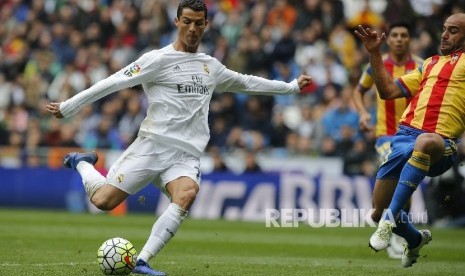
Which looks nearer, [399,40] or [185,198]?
[185,198]

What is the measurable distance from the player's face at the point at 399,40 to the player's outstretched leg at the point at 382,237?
4.10 m

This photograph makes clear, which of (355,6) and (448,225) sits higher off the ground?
(355,6)

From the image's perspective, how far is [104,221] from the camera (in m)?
19.0

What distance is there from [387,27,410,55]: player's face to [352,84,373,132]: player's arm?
0.67 metres

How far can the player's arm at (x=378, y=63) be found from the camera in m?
9.13

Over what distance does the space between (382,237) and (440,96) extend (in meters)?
1.68

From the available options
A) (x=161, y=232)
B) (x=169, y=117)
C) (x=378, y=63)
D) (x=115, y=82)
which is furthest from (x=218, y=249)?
(x=378, y=63)

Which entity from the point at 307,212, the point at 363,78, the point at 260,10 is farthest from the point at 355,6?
the point at 363,78

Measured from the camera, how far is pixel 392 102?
12570mm

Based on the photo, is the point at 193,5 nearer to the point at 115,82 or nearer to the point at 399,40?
the point at 115,82

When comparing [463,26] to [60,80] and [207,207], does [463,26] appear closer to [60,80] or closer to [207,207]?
[207,207]

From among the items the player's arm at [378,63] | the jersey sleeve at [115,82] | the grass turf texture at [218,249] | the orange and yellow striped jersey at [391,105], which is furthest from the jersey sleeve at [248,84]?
the orange and yellow striped jersey at [391,105]

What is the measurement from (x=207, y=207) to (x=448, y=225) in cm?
503

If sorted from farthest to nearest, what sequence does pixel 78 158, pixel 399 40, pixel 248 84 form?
pixel 399 40, pixel 78 158, pixel 248 84
